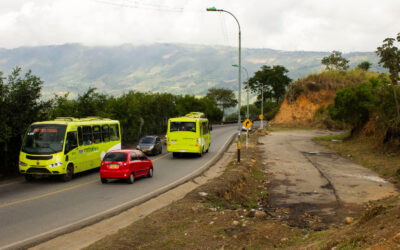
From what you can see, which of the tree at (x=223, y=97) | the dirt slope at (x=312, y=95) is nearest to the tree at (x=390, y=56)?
the dirt slope at (x=312, y=95)

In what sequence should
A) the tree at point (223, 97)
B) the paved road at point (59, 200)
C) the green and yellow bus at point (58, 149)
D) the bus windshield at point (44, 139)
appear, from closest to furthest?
the paved road at point (59, 200), the green and yellow bus at point (58, 149), the bus windshield at point (44, 139), the tree at point (223, 97)

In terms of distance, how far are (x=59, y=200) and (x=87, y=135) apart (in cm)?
648

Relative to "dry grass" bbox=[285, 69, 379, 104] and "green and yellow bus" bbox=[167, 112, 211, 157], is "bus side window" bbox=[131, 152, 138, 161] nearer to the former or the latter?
"green and yellow bus" bbox=[167, 112, 211, 157]

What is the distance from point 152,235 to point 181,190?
6597 millimetres

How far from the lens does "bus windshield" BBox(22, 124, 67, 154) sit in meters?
16.5

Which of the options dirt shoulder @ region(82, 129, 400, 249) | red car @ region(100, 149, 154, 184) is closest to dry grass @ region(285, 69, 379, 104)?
red car @ region(100, 149, 154, 184)

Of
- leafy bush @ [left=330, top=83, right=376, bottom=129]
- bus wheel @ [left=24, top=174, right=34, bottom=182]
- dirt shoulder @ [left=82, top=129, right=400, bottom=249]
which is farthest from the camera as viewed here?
leafy bush @ [left=330, top=83, right=376, bottom=129]

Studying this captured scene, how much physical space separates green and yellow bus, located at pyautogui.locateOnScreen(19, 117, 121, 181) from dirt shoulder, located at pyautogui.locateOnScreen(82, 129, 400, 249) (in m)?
7.29

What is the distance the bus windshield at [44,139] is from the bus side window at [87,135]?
5.38ft

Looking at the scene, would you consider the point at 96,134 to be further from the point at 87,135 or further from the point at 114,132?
the point at 114,132

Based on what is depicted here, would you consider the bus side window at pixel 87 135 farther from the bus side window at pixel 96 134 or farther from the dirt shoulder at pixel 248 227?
the dirt shoulder at pixel 248 227

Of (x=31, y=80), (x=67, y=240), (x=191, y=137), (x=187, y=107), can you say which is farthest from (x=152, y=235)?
(x=187, y=107)

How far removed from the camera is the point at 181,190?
15.0 metres

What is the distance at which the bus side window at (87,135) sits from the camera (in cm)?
1881
